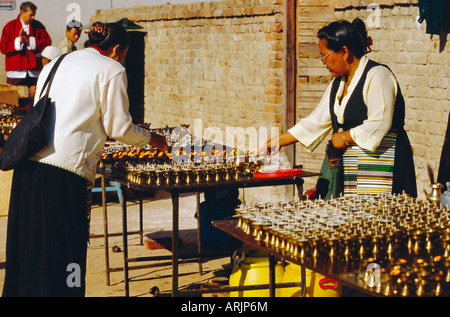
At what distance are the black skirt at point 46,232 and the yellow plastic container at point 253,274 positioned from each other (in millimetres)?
1410

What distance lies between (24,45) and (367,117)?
393 inches

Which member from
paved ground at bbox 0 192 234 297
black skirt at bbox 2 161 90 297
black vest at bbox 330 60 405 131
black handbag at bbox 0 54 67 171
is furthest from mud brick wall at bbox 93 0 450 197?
black handbag at bbox 0 54 67 171

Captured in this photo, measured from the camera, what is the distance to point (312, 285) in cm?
549

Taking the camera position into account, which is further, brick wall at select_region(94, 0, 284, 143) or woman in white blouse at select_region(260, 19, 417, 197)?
brick wall at select_region(94, 0, 284, 143)

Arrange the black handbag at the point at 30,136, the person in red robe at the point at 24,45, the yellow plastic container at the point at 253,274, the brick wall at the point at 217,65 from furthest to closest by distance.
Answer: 1. the person in red robe at the point at 24,45
2. the brick wall at the point at 217,65
3. the yellow plastic container at the point at 253,274
4. the black handbag at the point at 30,136

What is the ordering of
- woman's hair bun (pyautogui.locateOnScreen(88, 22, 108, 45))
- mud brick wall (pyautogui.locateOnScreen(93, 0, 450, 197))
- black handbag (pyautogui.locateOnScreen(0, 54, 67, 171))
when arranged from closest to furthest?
black handbag (pyautogui.locateOnScreen(0, 54, 67, 171)) → woman's hair bun (pyautogui.locateOnScreen(88, 22, 108, 45)) → mud brick wall (pyautogui.locateOnScreen(93, 0, 450, 197))

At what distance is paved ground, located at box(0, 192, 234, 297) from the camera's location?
22.3ft

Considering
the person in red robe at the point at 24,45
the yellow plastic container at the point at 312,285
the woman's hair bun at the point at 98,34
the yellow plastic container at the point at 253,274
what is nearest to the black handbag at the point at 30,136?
the woman's hair bun at the point at 98,34

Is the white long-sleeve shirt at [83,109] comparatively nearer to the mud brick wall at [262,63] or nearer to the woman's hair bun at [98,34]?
the woman's hair bun at [98,34]

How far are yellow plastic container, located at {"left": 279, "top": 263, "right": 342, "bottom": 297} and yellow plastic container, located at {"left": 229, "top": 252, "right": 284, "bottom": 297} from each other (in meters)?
0.09

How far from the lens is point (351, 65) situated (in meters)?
5.15

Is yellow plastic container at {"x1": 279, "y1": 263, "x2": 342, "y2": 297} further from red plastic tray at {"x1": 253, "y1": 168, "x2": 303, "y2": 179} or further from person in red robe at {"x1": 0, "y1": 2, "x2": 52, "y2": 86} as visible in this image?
person in red robe at {"x1": 0, "y1": 2, "x2": 52, "y2": 86}

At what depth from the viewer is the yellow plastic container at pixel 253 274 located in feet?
18.4
